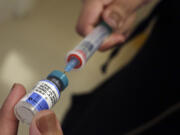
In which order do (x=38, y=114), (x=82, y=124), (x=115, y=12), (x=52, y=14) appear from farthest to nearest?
1. (x=52, y=14)
2. (x=82, y=124)
3. (x=115, y=12)
4. (x=38, y=114)

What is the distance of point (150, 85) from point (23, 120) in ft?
1.46

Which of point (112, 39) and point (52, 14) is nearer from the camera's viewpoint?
point (112, 39)

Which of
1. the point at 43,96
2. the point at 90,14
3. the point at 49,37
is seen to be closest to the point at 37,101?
the point at 43,96

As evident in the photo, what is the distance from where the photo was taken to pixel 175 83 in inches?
24.6

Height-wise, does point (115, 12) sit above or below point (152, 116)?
above

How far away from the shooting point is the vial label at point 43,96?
1.03ft

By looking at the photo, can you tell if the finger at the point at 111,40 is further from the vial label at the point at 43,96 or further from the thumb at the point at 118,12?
the vial label at the point at 43,96

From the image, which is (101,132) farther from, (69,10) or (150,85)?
(69,10)

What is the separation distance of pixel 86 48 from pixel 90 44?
25 mm

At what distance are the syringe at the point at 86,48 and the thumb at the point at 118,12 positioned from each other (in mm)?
24

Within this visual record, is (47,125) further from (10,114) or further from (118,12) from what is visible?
(118,12)

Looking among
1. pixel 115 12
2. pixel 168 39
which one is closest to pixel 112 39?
pixel 115 12

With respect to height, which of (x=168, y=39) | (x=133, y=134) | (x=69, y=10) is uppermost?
(x=69, y=10)

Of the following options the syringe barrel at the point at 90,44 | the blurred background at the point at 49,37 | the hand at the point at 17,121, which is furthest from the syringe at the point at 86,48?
the blurred background at the point at 49,37
